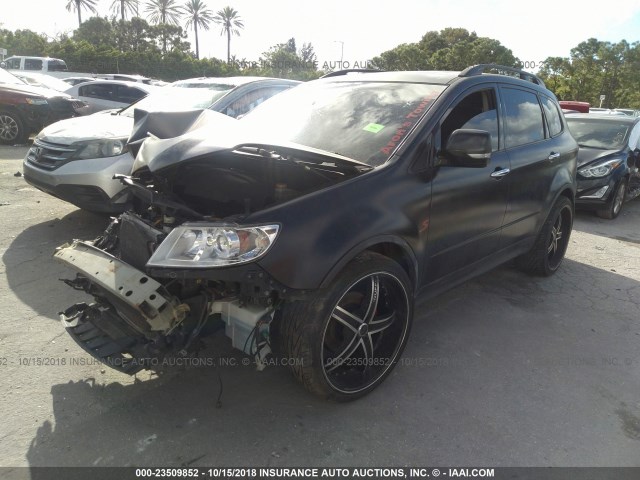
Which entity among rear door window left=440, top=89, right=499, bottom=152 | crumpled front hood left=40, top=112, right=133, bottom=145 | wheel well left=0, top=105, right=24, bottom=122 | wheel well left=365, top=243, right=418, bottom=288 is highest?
rear door window left=440, top=89, right=499, bottom=152

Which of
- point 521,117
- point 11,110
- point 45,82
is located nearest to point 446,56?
point 45,82

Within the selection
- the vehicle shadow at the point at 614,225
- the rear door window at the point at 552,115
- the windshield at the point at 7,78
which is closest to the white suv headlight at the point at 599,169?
the vehicle shadow at the point at 614,225

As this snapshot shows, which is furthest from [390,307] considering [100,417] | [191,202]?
[100,417]

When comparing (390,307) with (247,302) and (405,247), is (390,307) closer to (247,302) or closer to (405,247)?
(405,247)

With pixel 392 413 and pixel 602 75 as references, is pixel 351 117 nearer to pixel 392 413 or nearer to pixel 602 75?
pixel 392 413

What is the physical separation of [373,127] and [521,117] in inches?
67.9

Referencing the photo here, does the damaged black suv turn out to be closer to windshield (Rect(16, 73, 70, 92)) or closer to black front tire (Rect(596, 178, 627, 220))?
black front tire (Rect(596, 178, 627, 220))

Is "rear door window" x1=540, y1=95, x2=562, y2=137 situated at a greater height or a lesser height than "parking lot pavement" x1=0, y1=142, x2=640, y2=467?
greater

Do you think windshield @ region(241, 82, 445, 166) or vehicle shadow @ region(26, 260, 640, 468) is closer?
vehicle shadow @ region(26, 260, 640, 468)

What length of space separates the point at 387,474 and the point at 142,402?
138 cm

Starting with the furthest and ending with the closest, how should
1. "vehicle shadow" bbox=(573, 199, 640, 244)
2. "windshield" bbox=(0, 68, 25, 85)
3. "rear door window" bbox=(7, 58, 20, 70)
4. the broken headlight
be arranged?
1. "rear door window" bbox=(7, 58, 20, 70)
2. "windshield" bbox=(0, 68, 25, 85)
3. "vehicle shadow" bbox=(573, 199, 640, 244)
4. the broken headlight

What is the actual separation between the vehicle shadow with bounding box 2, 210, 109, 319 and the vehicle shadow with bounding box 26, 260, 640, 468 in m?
1.22

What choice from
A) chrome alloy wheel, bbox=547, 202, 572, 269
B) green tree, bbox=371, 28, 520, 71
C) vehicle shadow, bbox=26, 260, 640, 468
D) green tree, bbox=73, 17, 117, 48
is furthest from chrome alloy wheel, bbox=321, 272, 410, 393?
green tree, bbox=73, 17, 117, 48

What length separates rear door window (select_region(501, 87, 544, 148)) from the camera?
3.96 meters
